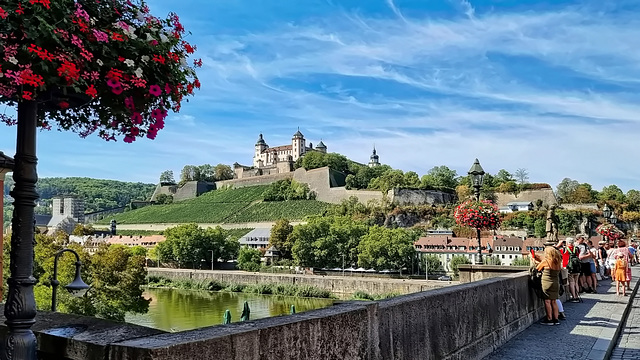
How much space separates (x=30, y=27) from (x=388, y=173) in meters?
125

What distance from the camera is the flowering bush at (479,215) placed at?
14.6 meters

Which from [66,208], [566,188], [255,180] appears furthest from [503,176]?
[66,208]

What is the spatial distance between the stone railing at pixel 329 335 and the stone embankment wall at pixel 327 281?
141 ft

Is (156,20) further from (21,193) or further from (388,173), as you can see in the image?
(388,173)

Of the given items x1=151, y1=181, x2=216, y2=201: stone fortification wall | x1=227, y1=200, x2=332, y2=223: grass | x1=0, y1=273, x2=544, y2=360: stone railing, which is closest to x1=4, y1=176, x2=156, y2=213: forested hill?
x1=151, y1=181, x2=216, y2=201: stone fortification wall

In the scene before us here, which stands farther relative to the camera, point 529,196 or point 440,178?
point 440,178

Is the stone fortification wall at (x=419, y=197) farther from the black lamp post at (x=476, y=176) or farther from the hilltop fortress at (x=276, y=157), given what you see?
the black lamp post at (x=476, y=176)

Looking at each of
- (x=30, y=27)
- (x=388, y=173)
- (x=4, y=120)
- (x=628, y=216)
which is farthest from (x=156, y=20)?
(x=388, y=173)

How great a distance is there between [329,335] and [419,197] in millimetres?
114883

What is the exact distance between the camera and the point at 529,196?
382 ft

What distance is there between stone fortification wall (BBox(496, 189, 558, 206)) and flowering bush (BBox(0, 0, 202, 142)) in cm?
11547

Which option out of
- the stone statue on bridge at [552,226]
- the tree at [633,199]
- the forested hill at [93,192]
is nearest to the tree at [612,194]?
the tree at [633,199]

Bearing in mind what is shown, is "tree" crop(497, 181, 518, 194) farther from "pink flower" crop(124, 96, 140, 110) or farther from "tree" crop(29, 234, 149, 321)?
"pink flower" crop(124, 96, 140, 110)

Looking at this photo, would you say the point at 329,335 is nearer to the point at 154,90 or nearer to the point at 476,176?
the point at 154,90
